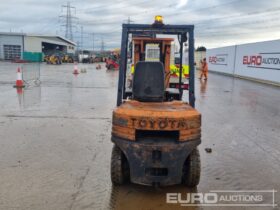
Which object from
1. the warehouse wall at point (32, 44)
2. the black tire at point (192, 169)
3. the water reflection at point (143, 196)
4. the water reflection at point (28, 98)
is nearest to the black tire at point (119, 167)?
the water reflection at point (143, 196)

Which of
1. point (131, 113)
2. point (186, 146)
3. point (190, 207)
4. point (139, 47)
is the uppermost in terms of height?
point (139, 47)

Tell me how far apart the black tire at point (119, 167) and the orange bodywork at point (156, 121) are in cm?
33

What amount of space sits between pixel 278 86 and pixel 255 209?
1777 cm

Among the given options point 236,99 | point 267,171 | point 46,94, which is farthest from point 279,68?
point 267,171

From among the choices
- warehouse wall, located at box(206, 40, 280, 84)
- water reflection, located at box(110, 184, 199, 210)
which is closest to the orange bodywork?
water reflection, located at box(110, 184, 199, 210)

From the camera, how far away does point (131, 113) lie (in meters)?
4.18

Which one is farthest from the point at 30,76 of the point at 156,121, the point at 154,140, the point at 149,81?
the point at 156,121

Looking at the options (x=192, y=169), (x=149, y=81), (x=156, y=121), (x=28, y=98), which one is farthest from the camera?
(x=28, y=98)

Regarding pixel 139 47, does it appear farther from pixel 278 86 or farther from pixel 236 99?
pixel 278 86

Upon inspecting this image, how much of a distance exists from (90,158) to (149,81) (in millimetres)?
1884

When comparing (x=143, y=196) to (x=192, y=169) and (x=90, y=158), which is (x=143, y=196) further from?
(x=90, y=158)

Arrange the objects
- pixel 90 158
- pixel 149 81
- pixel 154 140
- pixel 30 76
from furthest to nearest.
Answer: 1. pixel 30 76
2. pixel 90 158
3. pixel 149 81
4. pixel 154 140

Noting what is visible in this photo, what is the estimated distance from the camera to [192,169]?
4406 millimetres

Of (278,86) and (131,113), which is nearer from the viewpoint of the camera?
(131,113)
